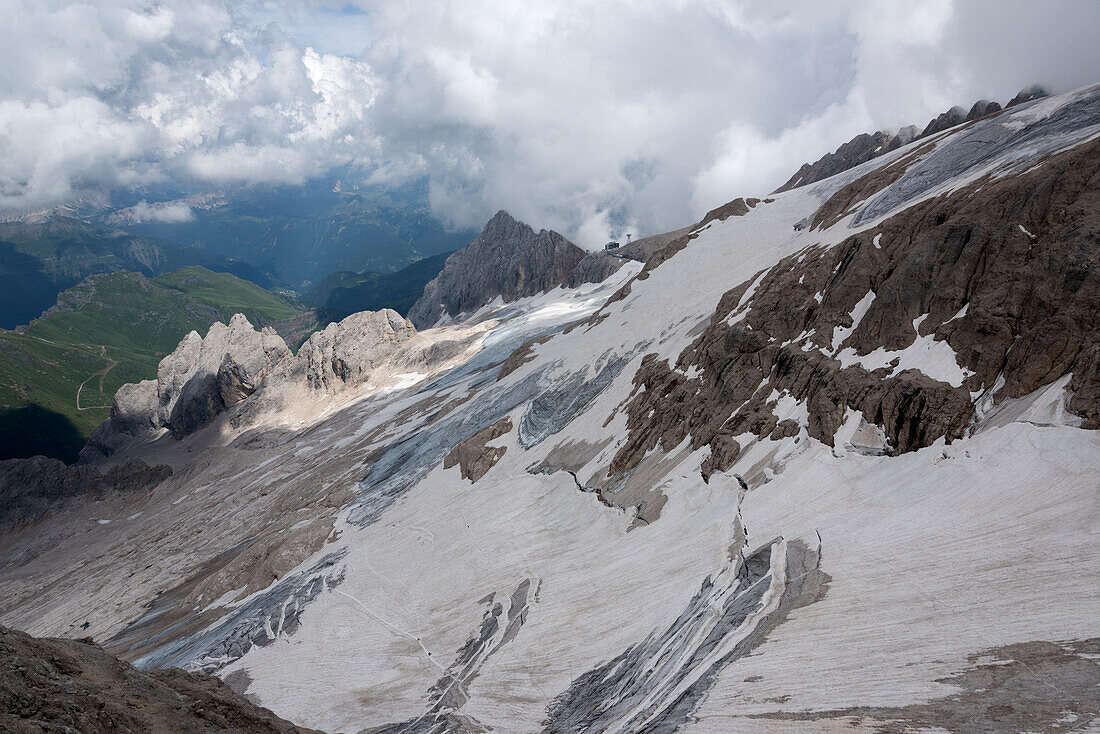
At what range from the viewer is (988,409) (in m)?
26.0

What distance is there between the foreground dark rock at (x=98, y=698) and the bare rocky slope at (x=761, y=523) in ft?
48.4

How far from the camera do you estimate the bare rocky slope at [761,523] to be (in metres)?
19.2

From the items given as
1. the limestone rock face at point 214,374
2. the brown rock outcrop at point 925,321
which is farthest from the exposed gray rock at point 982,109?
the limestone rock face at point 214,374

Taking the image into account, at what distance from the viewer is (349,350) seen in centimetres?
14988

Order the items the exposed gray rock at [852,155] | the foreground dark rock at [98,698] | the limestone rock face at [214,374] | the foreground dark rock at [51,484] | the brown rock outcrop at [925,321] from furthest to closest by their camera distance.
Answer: the limestone rock face at [214,374], the exposed gray rock at [852,155], the foreground dark rock at [51,484], the brown rock outcrop at [925,321], the foreground dark rock at [98,698]

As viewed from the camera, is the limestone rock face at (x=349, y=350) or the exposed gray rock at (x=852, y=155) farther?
the limestone rock face at (x=349, y=350)

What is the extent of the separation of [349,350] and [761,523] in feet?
456

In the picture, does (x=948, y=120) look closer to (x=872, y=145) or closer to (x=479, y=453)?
(x=872, y=145)

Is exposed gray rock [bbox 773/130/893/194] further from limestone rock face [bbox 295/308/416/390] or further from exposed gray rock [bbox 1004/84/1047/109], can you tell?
limestone rock face [bbox 295/308/416/390]

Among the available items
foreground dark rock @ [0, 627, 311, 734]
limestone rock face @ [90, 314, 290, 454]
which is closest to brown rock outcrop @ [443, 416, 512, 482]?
foreground dark rock @ [0, 627, 311, 734]

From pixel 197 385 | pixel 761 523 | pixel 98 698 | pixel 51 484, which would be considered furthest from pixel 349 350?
pixel 98 698

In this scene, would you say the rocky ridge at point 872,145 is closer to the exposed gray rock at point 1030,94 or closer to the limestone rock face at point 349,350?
the exposed gray rock at point 1030,94

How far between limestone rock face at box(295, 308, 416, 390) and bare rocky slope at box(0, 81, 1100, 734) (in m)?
71.5

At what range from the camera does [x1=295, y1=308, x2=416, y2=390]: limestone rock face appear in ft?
488
